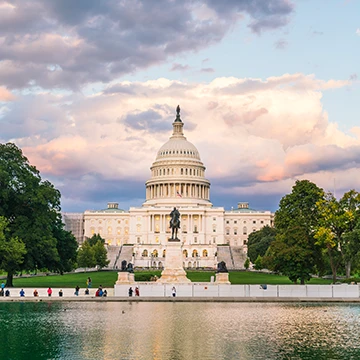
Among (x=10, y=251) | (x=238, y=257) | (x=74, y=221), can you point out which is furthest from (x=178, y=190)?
(x=10, y=251)

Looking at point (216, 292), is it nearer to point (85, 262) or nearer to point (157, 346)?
point (157, 346)

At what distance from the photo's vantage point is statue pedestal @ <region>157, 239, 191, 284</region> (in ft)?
180

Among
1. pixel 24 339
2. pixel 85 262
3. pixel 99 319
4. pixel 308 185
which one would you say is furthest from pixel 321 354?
pixel 85 262

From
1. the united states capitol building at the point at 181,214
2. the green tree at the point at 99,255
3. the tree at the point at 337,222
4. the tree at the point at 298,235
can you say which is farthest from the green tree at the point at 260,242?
the tree at the point at 337,222

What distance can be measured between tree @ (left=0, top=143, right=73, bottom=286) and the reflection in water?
20090mm

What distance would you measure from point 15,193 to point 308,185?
30.3 metres

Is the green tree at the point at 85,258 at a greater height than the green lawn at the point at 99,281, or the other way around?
the green tree at the point at 85,258

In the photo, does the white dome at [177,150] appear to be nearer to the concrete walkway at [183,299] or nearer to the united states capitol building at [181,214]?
the united states capitol building at [181,214]

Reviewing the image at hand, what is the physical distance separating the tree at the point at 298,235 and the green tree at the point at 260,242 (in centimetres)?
4264

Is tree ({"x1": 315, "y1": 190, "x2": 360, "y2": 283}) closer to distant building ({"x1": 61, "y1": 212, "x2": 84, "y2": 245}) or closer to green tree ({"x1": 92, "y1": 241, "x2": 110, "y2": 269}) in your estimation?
green tree ({"x1": 92, "y1": 241, "x2": 110, "y2": 269})

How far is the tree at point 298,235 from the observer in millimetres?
60344

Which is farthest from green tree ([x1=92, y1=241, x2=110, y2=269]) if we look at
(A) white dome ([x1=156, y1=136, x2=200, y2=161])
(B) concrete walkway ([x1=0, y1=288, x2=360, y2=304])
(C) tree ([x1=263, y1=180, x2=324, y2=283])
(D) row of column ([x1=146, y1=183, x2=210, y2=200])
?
(A) white dome ([x1=156, y1=136, x2=200, y2=161])

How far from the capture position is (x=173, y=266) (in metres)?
55.5

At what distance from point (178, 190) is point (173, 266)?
417 ft
